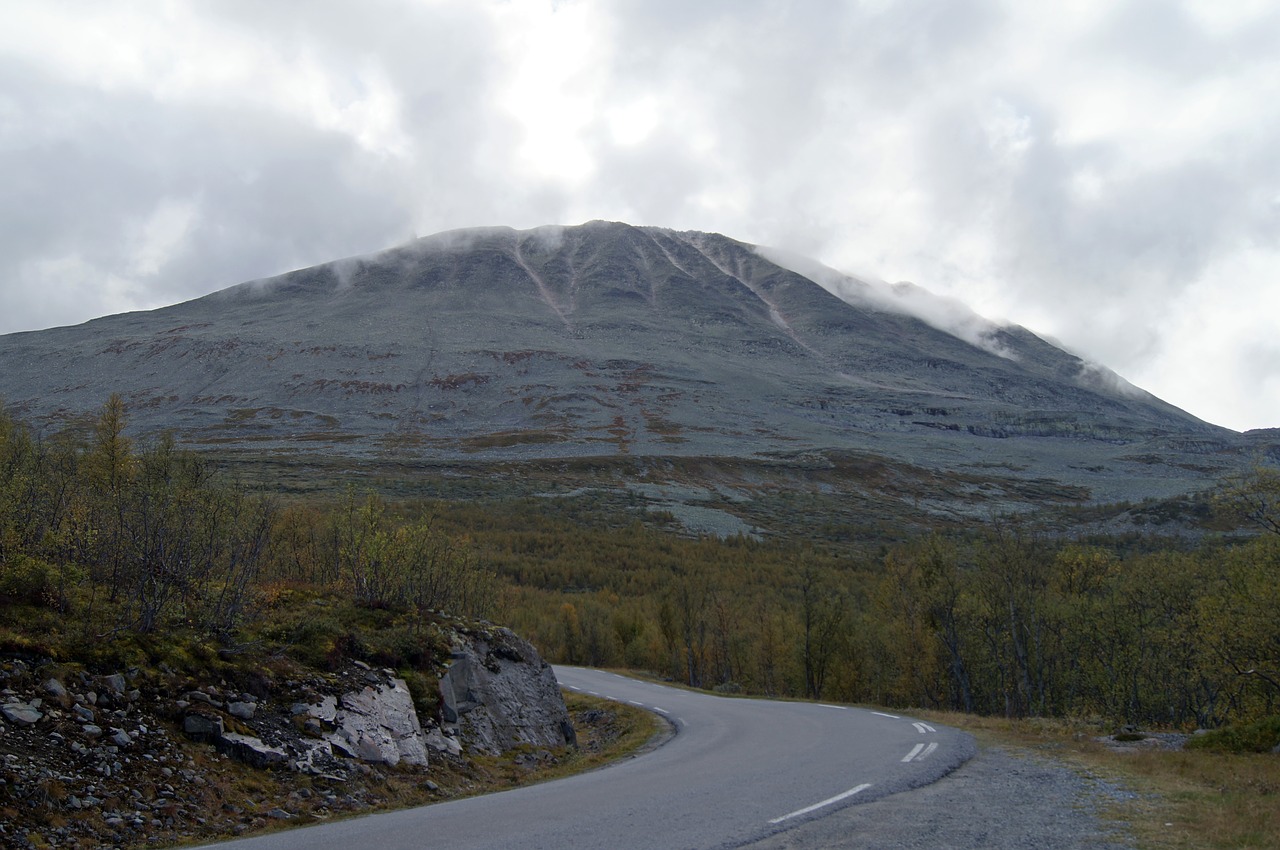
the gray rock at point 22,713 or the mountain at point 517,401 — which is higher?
the mountain at point 517,401

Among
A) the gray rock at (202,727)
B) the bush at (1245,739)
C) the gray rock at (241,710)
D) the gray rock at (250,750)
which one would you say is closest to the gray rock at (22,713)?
the gray rock at (202,727)

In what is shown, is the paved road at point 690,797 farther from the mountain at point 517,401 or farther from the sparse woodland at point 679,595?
the mountain at point 517,401

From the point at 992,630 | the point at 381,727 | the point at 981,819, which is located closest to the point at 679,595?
the point at 992,630

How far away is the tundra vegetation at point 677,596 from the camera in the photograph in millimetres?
13453

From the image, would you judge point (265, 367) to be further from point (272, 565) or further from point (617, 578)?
point (272, 565)

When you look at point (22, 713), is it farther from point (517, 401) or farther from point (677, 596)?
point (517, 401)

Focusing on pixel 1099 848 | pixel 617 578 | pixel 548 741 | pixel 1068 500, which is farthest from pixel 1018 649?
pixel 1068 500

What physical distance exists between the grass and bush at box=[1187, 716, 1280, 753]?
0.94ft

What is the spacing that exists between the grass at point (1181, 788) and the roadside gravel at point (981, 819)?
36 cm

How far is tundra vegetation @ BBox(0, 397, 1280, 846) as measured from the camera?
44.1 ft

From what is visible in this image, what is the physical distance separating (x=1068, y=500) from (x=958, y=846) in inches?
5169

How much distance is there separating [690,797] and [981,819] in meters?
3.48

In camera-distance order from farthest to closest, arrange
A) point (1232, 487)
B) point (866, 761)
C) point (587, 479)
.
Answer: point (587, 479)
point (1232, 487)
point (866, 761)

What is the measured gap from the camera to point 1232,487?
21.1 m
